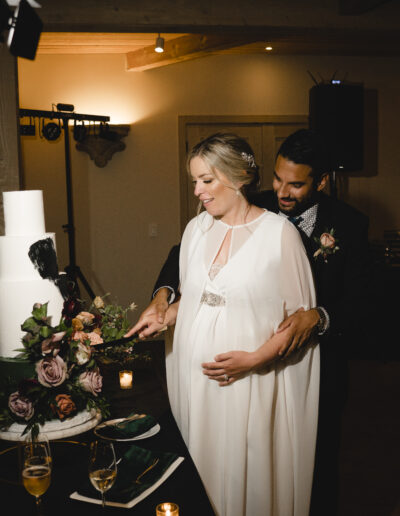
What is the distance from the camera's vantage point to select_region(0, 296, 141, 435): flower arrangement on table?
1.36 m

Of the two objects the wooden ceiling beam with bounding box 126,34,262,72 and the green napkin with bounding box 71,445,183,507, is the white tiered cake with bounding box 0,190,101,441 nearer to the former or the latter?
the green napkin with bounding box 71,445,183,507

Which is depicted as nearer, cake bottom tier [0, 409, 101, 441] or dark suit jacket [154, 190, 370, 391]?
cake bottom tier [0, 409, 101, 441]

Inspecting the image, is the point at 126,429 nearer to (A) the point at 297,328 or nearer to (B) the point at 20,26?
(A) the point at 297,328

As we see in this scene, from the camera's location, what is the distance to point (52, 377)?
53.4 inches

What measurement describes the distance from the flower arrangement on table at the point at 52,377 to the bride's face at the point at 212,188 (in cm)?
66

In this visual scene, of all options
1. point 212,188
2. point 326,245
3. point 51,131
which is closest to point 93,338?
point 212,188

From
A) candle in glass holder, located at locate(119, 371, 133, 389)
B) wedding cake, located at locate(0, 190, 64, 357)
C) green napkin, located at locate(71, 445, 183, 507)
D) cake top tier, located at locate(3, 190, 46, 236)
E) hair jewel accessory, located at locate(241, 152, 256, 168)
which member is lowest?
candle in glass holder, located at locate(119, 371, 133, 389)

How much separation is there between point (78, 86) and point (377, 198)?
3.48 m

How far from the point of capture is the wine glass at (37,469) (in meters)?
1.17

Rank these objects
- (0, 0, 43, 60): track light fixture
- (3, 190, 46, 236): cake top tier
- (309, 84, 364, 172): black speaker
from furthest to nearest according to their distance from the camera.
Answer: (309, 84, 364, 172): black speaker, (3, 190, 46, 236): cake top tier, (0, 0, 43, 60): track light fixture

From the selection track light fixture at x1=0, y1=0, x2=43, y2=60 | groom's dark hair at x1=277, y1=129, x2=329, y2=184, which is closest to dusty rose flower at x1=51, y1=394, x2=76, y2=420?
track light fixture at x1=0, y1=0, x2=43, y2=60

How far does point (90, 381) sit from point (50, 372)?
127mm

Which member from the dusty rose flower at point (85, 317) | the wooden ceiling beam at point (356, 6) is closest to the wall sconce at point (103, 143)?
the wooden ceiling beam at point (356, 6)

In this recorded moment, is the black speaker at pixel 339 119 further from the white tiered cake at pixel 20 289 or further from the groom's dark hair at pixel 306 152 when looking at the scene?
the white tiered cake at pixel 20 289
